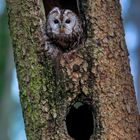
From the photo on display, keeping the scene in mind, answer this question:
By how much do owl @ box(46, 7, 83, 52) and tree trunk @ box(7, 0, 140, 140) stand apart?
0.12m

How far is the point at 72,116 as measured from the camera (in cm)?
300

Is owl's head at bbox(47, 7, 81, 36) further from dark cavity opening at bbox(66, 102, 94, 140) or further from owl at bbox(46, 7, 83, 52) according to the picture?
dark cavity opening at bbox(66, 102, 94, 140)

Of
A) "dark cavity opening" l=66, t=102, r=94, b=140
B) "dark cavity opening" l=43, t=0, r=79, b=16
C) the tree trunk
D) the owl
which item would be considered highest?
"dark cavity opening" l=43, t=0, r=79, b=16

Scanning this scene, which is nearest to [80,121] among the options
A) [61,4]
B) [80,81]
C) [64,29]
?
[80,81]

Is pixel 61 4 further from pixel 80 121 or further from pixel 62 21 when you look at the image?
pixel 80 121

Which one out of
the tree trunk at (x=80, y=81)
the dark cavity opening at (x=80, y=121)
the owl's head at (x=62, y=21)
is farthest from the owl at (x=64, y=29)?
the dark cavity opening at (x=80, y=121)

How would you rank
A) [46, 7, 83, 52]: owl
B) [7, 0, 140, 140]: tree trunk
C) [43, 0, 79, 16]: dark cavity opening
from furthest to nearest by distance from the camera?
[43, 0, 79, 16]: dark cavity opening
[46, 7, 83, 52]: owl
[7, 0, 140, 140]: tree trunk

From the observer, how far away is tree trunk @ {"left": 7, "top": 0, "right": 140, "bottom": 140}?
9.34ft

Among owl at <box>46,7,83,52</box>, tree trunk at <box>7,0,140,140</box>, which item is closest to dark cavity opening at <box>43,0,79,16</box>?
owl at <box>46,7,83,52</box>

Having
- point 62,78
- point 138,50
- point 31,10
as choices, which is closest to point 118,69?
point 62,78

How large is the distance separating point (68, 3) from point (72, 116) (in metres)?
0.73

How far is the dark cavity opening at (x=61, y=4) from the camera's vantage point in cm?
320

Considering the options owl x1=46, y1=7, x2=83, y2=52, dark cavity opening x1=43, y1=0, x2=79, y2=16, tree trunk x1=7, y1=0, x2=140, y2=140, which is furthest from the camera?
dark cavity opening x1=43, y1=0, x2=79, y2=16

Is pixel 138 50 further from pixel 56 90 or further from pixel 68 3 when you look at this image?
pixel 56 90
